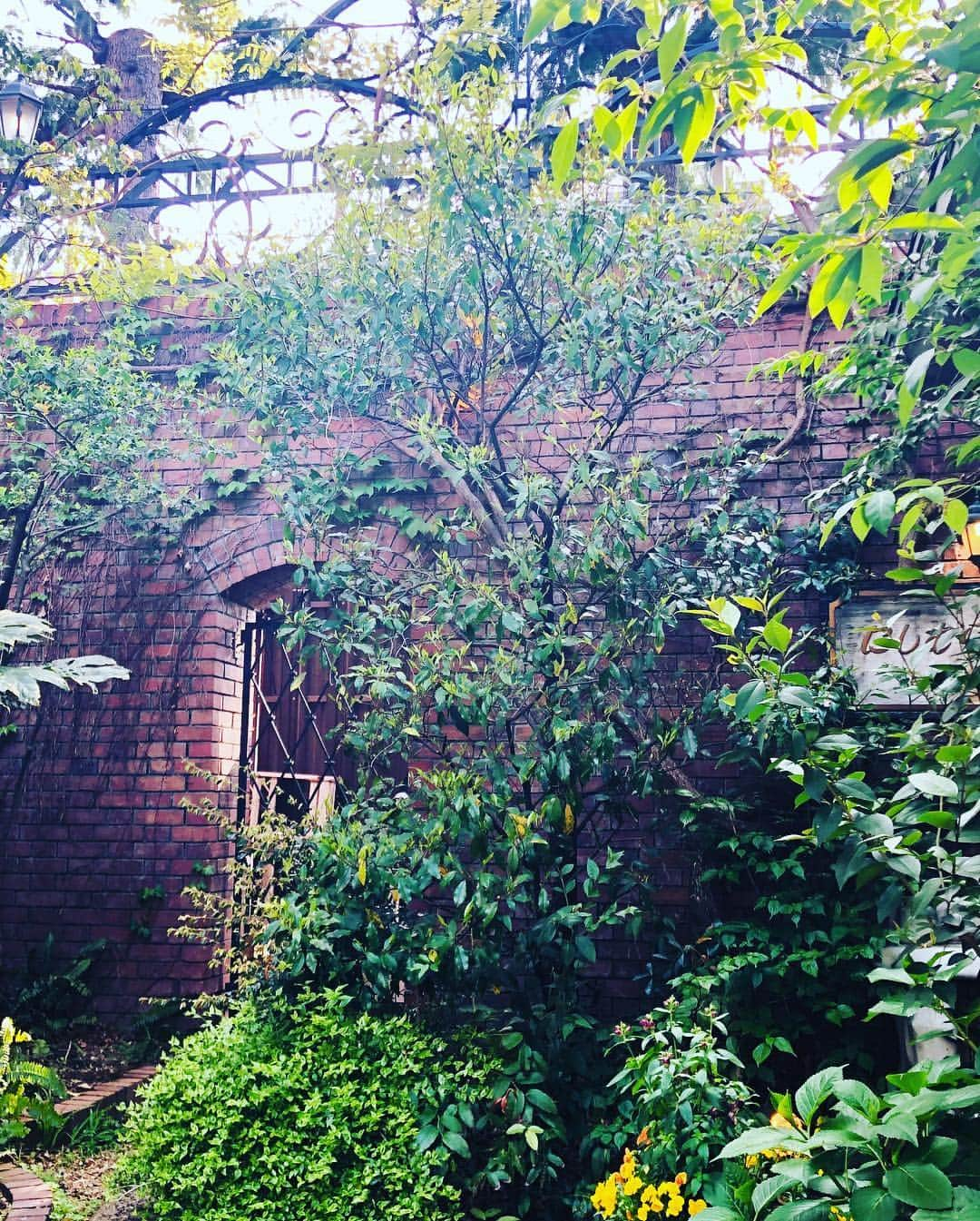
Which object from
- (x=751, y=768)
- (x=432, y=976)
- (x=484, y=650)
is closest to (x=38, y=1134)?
(x=432, y=976)

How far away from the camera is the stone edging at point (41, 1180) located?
10.7 feet

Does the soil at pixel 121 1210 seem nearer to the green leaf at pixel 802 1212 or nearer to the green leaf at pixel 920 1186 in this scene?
the green leaf at pixel 802 1212

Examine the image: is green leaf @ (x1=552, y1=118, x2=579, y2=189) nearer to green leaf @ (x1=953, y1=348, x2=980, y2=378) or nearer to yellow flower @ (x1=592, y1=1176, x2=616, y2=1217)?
green leaf @ (x1=953, y1=348, x2=980, y2=378)

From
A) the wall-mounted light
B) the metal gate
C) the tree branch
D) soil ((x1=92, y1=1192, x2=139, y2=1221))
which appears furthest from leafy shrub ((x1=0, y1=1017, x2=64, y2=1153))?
the tree branch

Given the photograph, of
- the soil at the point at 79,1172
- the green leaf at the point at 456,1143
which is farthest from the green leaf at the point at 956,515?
the soil at the point at 79,1172

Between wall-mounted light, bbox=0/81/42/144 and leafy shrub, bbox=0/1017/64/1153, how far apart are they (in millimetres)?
3958

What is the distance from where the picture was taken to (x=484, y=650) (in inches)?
179

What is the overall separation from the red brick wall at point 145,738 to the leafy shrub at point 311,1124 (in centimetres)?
168

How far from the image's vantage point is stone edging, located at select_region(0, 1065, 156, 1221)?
3.25 meters

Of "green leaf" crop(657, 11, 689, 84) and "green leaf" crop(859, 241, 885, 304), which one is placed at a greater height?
"green leaf" crop(657, 11, 689, 84)

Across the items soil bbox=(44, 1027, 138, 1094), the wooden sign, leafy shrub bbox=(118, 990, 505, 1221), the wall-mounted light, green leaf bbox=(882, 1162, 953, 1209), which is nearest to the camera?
green leaf bbox=(882, 1162, 953, 1209)

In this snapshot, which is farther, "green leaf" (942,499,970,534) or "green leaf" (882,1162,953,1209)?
"green leaf" (942,499,970,534)

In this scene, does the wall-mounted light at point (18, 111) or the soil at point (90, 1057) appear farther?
the wall-mounted light at point (18, 111)

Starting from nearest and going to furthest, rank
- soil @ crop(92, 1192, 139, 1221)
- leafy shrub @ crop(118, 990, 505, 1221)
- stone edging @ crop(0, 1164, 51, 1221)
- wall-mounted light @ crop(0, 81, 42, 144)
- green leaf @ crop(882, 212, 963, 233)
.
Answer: green leaf @ crop(882, 212, 963, 233)
leafy shrub @ crop(118, 990, 505, 1221)
stone edging @ crop(0, 1164, 51, 1221)
soil @ crop(92, 1192, 139, 1221)
wall-mounted light @ crop(0, 81, 42, 144)
